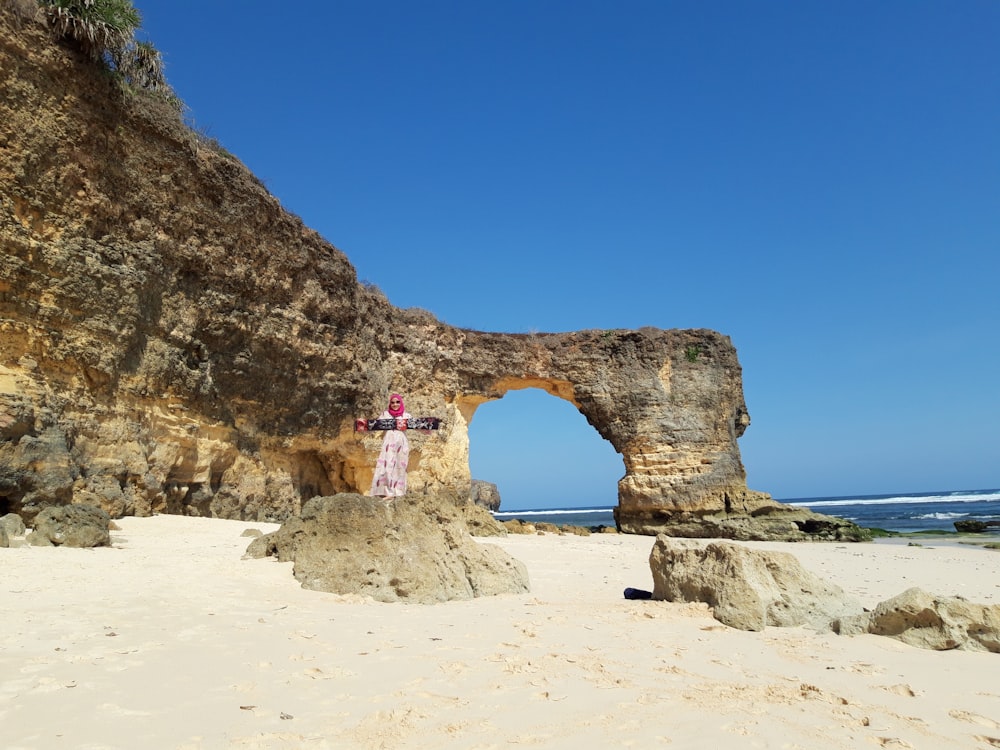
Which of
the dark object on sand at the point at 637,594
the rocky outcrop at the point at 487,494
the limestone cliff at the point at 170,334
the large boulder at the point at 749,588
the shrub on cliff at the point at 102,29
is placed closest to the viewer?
the large boulder at the point at 749,588

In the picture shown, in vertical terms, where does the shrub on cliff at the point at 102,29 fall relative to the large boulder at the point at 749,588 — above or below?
above

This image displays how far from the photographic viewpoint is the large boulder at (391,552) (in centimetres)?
562

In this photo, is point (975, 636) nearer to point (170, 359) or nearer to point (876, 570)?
point (876, 570)

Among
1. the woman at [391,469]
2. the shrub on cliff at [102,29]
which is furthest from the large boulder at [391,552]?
the shrub on cliff at [102,29]

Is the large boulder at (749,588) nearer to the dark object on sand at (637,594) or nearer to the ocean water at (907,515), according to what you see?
the dark object on sand at (637,594)

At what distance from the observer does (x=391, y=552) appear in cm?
587

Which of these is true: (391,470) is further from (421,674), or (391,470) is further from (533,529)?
(533,529)

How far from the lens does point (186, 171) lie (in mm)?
11984

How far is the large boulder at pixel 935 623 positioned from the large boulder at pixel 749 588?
33cm

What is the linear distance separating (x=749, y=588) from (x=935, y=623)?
1.26 meters

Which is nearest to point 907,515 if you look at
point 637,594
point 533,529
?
point 533,529

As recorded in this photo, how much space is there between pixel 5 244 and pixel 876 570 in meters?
13.5

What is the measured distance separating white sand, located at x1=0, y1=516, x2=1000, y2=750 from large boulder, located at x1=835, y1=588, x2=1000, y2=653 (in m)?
0.16

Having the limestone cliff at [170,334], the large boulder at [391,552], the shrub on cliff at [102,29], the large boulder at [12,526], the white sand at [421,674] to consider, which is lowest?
the white sand at [421,674]
